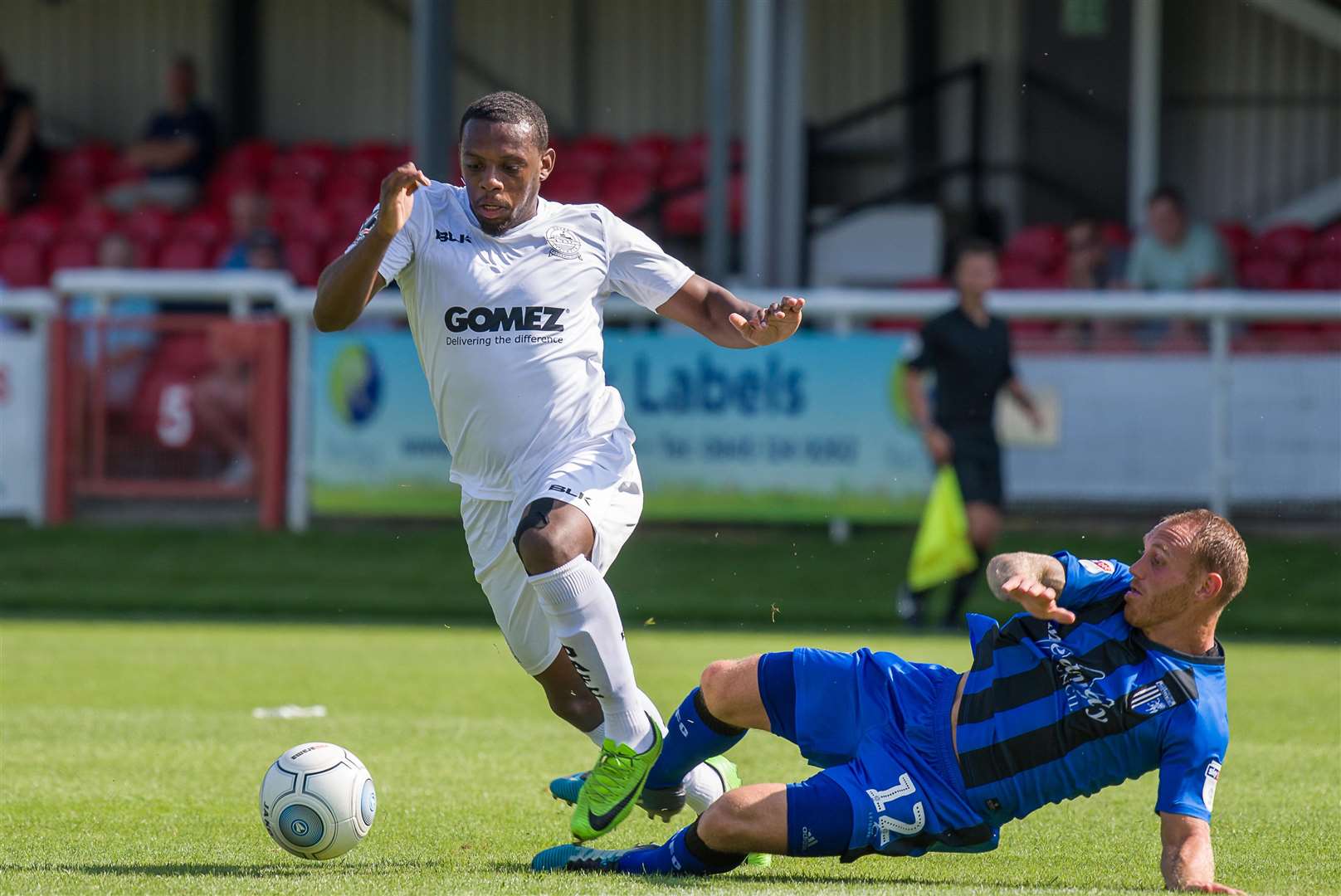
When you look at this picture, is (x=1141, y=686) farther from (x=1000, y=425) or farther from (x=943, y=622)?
(x=1000, y=425)

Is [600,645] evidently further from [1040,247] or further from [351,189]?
[351,189]

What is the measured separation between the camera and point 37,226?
19219mm

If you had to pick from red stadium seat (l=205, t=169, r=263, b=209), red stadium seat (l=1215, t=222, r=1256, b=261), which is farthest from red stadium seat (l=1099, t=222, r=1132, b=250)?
red stadium seat (l=205, t=169, r=263, b=209)

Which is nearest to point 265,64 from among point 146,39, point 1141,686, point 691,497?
point 146,39

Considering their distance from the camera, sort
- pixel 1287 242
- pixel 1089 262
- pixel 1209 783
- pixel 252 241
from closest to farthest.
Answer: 1. pixel 1209 783
2. pixel 1089 262
3. pixel 252 241
4. pixel 1287 242

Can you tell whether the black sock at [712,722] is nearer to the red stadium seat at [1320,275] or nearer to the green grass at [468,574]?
the green grass at [468,574]

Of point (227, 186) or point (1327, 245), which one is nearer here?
point (1327, 245)

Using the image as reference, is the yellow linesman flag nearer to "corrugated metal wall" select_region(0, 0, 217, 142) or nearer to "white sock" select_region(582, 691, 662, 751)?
"white sock" select_region(582, 691, 662, 751)

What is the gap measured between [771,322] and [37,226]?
15.2 m

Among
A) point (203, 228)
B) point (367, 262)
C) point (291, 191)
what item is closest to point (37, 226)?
point (203, 228)

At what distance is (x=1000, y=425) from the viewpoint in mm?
13828

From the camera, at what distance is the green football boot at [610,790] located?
5.28 metres

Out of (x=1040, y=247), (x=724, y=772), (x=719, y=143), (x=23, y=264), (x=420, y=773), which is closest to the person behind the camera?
(x=724, y=772)

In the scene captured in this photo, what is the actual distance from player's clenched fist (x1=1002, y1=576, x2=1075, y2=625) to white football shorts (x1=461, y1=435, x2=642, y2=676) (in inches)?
52.7
